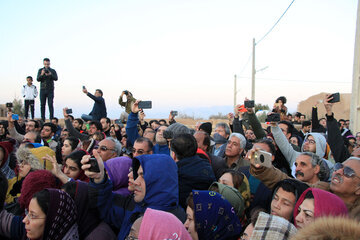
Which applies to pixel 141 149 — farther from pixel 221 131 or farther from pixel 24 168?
pixel 221 131

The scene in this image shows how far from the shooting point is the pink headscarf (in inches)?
77.9

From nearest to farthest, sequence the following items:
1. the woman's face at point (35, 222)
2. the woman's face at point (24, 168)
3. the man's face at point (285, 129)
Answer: the woman's face at point (35, 222) < the woman's face at point (24, 168) < the man's face at point (285, 129)

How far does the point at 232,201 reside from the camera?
278 cm

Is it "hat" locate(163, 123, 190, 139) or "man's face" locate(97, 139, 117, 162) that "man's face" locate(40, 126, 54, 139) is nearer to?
"man's face" locate(97, 139, 117, 162)

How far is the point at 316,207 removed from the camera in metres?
2.18

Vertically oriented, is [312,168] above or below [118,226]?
above

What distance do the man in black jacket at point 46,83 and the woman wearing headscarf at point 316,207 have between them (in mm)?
10010

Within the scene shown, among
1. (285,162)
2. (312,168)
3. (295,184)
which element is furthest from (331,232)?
(285,162)

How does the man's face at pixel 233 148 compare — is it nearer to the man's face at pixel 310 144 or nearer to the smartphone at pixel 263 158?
the man's face at pixel 310 144

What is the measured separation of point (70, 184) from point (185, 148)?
1343mm

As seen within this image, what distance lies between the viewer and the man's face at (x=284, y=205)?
2.56 meters

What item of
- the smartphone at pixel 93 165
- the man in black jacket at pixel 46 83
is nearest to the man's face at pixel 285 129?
the smartphone at pixel 93 165

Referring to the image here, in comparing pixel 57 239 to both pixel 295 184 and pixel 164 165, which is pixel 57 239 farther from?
pixel 295 184

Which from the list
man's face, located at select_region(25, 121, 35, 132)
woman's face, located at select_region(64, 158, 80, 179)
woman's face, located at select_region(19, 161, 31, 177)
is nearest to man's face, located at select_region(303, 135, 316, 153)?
woman's face, located at select_region(64, 158, 80, 179)
